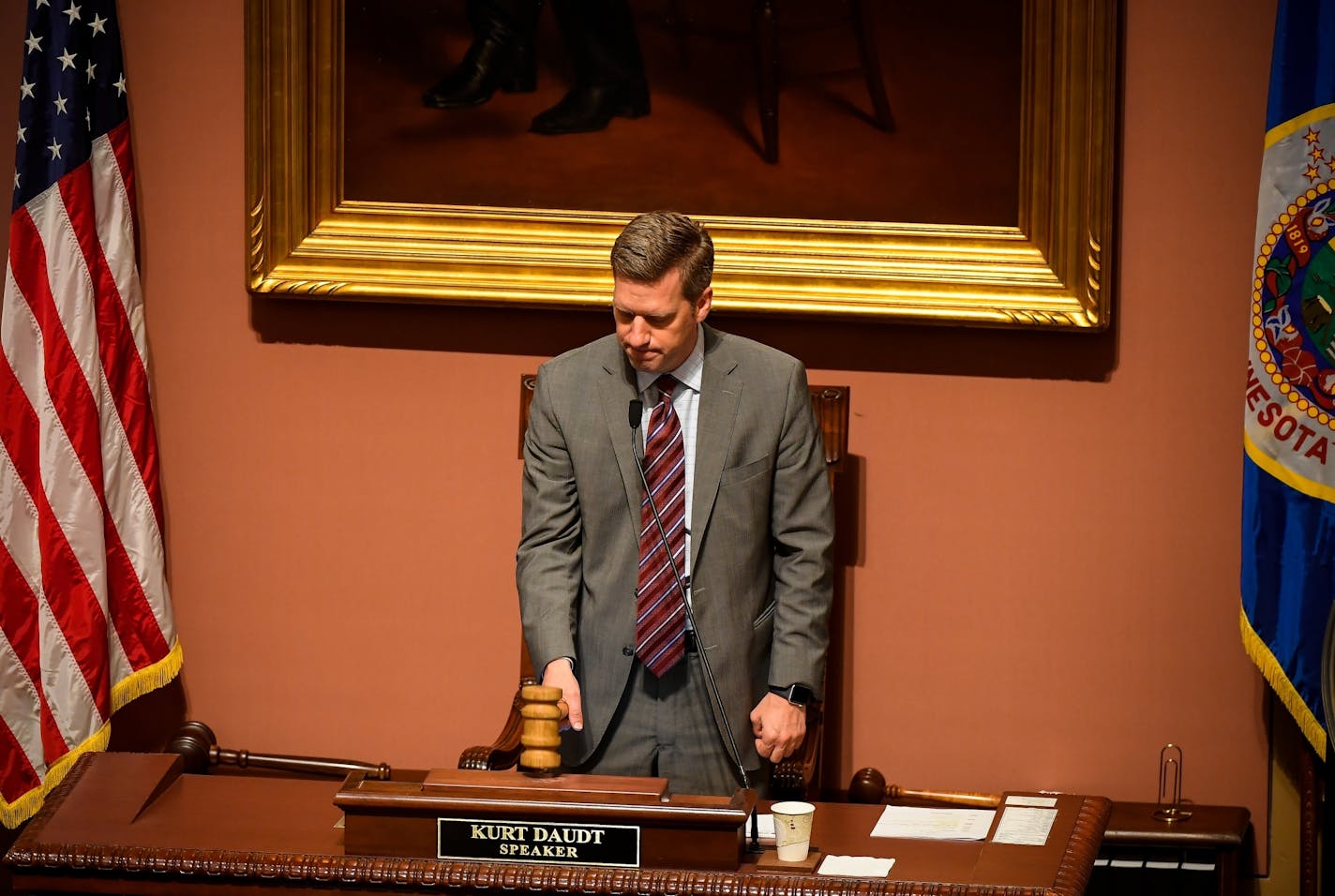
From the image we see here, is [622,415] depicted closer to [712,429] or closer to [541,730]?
[712,429]

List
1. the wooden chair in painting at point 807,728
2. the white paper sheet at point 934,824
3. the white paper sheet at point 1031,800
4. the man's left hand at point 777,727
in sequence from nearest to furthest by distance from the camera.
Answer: the white paper sheet at point 934,824
the white paper sheet at point 1031,800
the man's left hand at point 777,727
the wooden chair in painting at point 807,728

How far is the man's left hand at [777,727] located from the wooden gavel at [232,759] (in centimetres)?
138

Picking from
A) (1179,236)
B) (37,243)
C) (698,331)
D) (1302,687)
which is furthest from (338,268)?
(1302,687)

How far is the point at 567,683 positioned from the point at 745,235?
146 cm

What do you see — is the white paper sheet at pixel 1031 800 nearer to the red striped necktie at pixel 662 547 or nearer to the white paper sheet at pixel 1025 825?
the white paper sheet at pixel 1025 825

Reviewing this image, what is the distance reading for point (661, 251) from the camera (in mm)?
3143

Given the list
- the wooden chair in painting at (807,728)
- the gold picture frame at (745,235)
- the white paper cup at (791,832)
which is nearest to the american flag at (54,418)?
the gold picture frame at (745,235)

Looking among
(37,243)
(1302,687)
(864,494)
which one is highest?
(37,243)

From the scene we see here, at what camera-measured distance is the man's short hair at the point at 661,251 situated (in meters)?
3.14

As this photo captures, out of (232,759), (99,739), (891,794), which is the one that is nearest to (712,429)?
(891,794)

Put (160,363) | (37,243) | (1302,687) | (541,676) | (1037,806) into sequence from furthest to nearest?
(160,363)
(37,243)
(1302,687)
(541,676)
(1037,806)

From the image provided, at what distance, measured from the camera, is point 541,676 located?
10.8ft

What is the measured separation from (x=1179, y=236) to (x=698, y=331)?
1.40 m

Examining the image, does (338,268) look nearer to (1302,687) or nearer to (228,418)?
(228,418)
